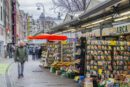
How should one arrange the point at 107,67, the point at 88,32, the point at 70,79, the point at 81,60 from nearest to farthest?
the point at 107,67
the point at 81,60
the point at 70,79
the point at 88,32

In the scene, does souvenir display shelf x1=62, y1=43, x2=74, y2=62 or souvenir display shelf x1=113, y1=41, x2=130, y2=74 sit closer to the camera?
souvenir display shelf x1=113, y1=41, x2=130, y2=74

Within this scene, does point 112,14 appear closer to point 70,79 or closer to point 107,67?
point 107,67

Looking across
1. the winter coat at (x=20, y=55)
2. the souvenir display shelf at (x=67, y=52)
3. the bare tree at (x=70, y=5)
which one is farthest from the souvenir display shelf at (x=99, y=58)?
the bare tree at (x=70, y=5)

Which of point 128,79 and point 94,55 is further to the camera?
point 94,55

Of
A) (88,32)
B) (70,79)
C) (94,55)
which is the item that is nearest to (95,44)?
(94,55)

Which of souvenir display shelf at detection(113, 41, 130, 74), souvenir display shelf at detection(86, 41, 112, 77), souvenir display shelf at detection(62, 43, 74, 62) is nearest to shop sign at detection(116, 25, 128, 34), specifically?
souvenir display shelf at detection(86, 41, 112, 77)

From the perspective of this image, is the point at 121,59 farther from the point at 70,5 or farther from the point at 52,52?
the point at 70,5

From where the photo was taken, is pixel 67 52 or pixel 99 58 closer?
pixel 99 58

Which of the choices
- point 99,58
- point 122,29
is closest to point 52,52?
point 122,29

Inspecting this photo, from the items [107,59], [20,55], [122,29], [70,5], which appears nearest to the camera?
[107,59]

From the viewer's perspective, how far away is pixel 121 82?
1400 centimetres

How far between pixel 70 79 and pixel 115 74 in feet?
17.3

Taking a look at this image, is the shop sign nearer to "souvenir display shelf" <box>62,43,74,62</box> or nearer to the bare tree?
"souvenir display shelf" <box>62,43,74,62</box>

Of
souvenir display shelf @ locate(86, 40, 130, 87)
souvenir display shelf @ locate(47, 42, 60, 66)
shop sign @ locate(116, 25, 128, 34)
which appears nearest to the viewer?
souvenir display shelf @ locate(86, 40, 130, 87)
